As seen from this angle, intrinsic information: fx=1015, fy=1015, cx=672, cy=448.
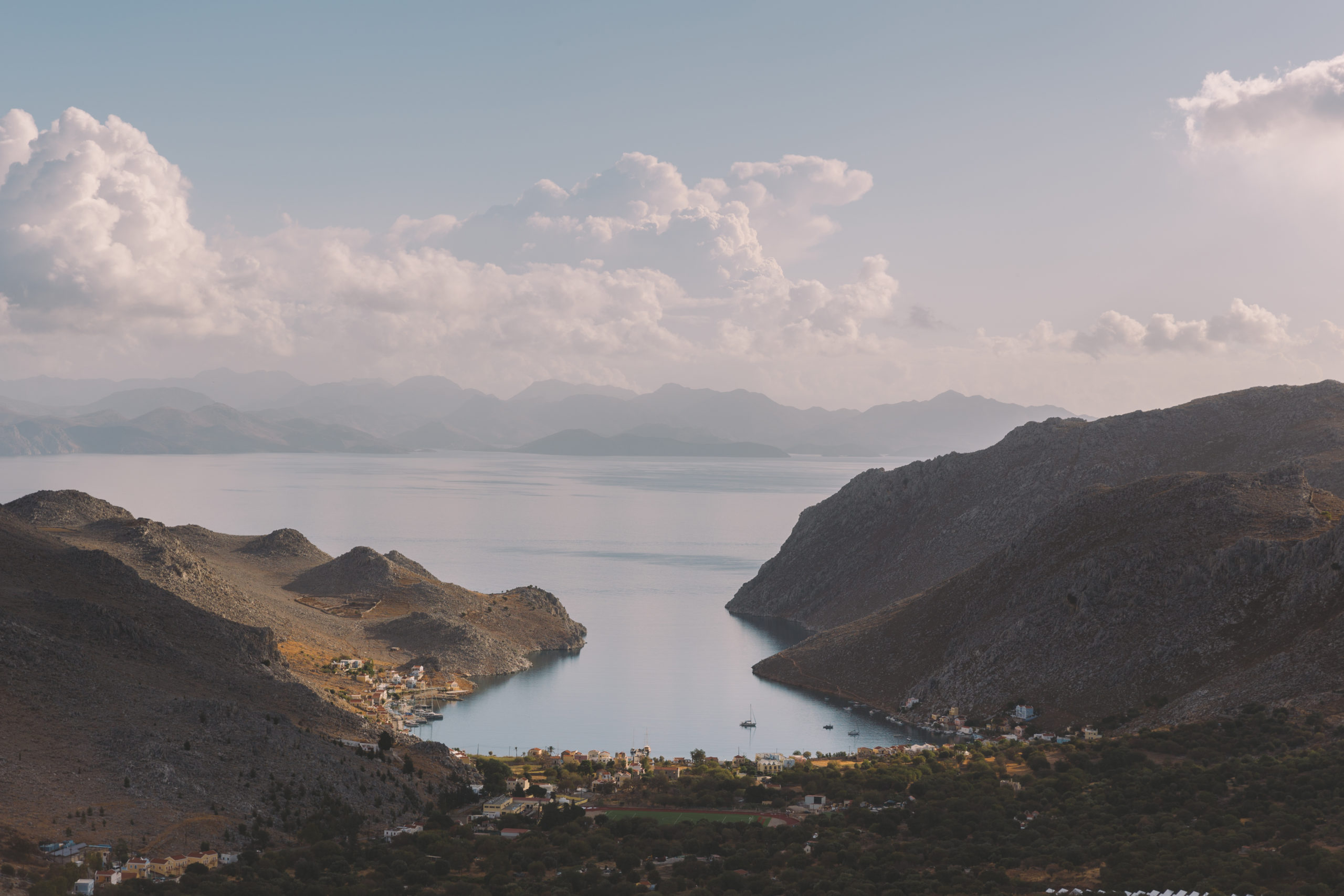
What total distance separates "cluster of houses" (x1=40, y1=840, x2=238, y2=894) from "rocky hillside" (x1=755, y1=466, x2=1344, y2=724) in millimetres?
71177

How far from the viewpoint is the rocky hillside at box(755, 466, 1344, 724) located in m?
87.2

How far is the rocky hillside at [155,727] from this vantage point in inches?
2132

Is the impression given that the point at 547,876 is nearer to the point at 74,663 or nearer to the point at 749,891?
the point at 749,891

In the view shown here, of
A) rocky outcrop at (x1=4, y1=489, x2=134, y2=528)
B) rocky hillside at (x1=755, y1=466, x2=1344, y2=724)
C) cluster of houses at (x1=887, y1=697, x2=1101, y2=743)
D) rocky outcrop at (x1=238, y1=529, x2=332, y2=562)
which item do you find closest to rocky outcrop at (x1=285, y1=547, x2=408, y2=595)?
rocky outcrop at (x1=238, y1=529, x2=332, y2=562)

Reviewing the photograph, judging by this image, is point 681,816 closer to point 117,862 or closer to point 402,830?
point 402,830

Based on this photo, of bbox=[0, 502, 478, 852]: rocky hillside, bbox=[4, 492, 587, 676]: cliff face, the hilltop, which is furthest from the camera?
bbox=[4, 492, 587, 676]: cliff face

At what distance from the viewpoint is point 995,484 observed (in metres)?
A: 164

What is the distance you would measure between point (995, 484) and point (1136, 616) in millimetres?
66396

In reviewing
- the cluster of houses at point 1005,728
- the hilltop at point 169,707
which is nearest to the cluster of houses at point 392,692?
the hilltop at point 169,707

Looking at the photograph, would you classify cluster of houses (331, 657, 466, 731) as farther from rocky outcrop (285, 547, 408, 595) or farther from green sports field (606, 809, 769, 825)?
rocky outcrop (285, 547, 408, 595)

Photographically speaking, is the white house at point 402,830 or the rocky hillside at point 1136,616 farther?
the rocky hillside at point 1136,616

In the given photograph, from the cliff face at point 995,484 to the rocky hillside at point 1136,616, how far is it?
2812 cm

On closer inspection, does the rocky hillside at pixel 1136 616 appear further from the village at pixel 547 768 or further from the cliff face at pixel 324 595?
the cliff face at pixel 324 595

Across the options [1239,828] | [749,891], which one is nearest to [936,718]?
[1239,828]
